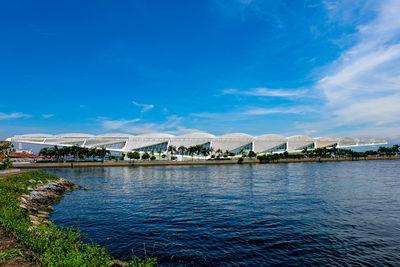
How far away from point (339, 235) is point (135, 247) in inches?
473

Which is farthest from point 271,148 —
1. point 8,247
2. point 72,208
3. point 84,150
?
point 8,247

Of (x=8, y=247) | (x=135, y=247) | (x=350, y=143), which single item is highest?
(x=350, y=143)

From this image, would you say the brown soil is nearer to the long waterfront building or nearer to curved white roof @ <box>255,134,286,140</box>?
the long waterfront building

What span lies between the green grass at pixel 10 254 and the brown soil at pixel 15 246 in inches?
4.6

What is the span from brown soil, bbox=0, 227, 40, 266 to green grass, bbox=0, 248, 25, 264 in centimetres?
12

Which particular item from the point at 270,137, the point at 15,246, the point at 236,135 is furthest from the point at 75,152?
the point at 15,246

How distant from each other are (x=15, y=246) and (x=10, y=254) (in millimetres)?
994

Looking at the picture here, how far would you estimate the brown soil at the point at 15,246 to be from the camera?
7.73m

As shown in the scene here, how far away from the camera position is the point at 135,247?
536 inches

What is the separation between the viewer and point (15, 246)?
29.3 ft

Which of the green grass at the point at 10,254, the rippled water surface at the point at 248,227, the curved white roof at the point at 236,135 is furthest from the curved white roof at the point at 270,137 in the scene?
the green grass at the point at 10,254

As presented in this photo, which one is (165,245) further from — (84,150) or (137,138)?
(137,138)

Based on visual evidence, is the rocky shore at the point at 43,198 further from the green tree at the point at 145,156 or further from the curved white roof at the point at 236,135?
the curved white roof at the point at 236,135

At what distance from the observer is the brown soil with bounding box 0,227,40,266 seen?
773cm
